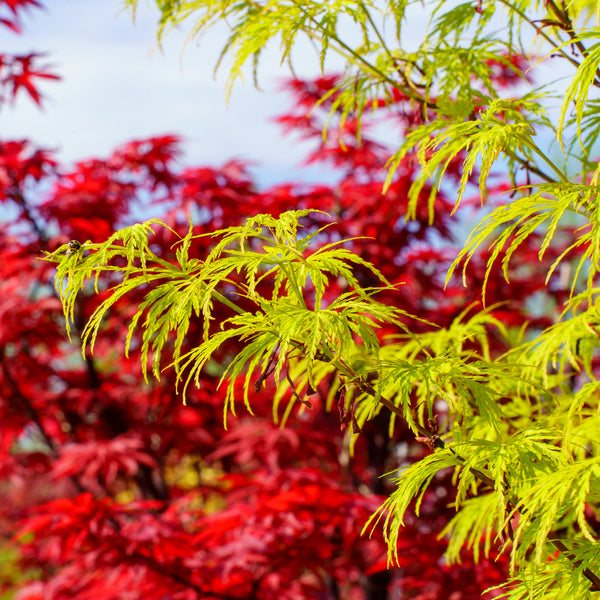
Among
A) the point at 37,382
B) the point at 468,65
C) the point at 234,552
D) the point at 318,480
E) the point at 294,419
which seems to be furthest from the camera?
the point at 37,382

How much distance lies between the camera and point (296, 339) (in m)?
1.24

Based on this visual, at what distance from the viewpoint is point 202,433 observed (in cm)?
362

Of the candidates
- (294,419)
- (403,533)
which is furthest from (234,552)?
(294,419)

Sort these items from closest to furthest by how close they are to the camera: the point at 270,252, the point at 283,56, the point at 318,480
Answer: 1. the point at 270,252
2. the point at 283,56
3. the point at 318,480

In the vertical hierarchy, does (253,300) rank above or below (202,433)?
above

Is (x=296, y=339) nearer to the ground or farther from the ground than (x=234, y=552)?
farther from the ground

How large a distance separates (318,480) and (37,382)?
6.71 feet

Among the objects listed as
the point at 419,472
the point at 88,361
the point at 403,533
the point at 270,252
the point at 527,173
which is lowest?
the point at 403,533

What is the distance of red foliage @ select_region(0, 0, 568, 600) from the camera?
2.59 meters

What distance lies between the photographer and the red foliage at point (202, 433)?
259 centimetres

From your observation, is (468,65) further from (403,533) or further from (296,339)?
(403,533)

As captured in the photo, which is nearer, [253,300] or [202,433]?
[253,300]

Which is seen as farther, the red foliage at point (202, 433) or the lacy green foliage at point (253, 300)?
the red foliage at point (202, 433)

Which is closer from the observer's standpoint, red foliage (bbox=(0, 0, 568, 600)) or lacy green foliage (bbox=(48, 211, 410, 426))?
lacy green foliage (bbox=(48, 211, 410, 426))
